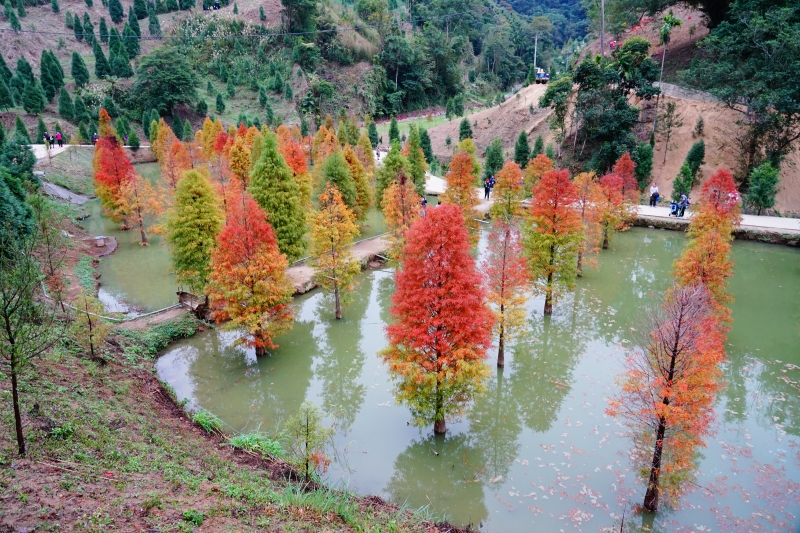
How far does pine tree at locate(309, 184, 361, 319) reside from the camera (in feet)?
71.8

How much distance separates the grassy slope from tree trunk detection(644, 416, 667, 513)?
5.45 metres

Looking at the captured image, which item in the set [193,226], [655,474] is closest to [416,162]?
[193,226]

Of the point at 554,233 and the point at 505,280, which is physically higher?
the point at 554,233

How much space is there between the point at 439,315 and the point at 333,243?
931 cm

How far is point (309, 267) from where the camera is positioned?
25938mm

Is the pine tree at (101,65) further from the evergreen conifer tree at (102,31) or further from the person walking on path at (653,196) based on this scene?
the person walking on path at (653,196)

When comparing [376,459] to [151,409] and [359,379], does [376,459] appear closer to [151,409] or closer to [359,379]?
[359,379]

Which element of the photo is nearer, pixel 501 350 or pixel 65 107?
pixel 501 350

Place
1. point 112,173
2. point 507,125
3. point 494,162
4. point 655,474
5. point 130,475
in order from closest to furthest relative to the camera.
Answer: point 130,475
point 655,474
point 112,173
point 494,162
point 507,125

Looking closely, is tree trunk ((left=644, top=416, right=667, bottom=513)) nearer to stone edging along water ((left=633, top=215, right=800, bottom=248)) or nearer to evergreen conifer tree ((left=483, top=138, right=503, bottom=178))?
stone edging along water ((left=633, top=215, right=800, bottom=248))

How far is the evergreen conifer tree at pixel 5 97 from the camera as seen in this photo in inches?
2201

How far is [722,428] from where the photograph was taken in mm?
15461

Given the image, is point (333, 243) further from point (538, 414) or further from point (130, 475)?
point (130, 475)

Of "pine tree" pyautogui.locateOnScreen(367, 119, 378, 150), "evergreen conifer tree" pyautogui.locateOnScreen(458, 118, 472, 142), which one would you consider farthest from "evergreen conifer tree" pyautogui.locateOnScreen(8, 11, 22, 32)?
"evergreen conifer tree" pyautogui.locateOnScreen(458, 118, 472, 142)
